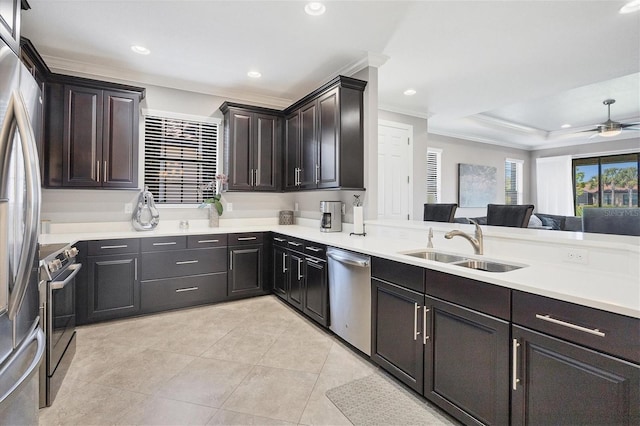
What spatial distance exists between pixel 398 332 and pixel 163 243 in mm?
2650

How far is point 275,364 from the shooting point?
2.41 meters

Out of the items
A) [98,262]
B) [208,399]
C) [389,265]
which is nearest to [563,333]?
[389,265]

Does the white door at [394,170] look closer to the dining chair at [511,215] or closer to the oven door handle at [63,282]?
the dining chair at [511,215]

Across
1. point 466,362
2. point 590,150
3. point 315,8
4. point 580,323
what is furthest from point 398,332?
point 590,150

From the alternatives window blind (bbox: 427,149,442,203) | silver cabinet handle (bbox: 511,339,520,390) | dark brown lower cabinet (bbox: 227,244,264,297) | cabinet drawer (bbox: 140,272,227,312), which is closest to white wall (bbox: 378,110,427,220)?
window blind (bbox: 427,149,442,203)

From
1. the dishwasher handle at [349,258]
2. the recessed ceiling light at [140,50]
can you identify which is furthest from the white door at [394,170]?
the recessed ceiling light at [140,50]

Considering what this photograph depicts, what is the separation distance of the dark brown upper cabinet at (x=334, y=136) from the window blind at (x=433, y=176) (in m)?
3.47

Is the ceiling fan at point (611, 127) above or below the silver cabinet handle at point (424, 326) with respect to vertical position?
above

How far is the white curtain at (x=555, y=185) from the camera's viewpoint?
25.1 feet

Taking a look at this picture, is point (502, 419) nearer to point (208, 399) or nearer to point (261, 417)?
point (261, 417)

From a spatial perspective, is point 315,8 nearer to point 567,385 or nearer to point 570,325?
point 570,325

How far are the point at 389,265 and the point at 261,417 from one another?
1.24m

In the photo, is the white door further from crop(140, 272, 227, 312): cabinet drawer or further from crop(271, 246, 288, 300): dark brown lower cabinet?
crop(140, 272, 227, 312): cabinet drawer

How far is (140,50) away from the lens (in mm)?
3137
